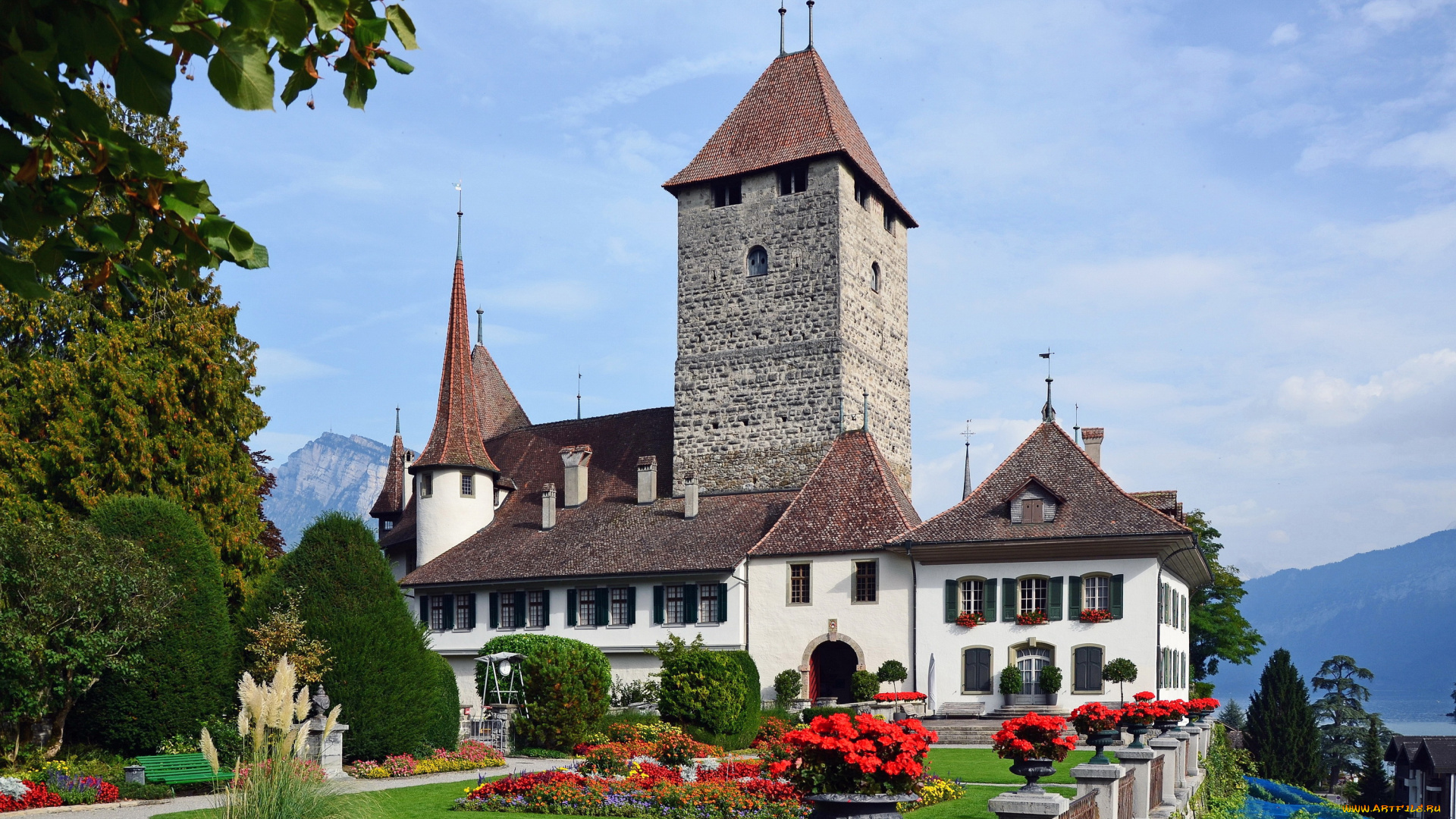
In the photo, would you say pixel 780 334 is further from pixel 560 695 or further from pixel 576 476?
pixel 560 695

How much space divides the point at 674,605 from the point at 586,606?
2.96 metres

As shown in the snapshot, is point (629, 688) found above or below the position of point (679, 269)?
below

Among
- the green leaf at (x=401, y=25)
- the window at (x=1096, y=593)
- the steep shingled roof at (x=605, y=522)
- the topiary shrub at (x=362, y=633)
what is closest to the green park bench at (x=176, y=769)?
the topiary shrub at (x=362, y=633)

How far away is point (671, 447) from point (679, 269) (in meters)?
5.92

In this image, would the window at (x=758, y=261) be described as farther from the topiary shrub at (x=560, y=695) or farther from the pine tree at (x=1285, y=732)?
the pine tree at (x=1285, y=732)

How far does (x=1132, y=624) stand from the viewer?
3288 cm

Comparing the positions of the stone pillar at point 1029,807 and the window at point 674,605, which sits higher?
the stone pillar at point 1029,807

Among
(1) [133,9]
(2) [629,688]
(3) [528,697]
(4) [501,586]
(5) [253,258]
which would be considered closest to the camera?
(1) [133,9]

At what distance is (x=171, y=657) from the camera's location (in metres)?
21.2

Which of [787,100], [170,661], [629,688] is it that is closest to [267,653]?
[170,661]

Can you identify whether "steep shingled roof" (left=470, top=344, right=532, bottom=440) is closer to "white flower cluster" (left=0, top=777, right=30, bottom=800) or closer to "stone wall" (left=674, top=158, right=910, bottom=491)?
"stone wall" (left=674, top=158, right=910, bottom=491)

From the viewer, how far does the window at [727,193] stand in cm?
4525

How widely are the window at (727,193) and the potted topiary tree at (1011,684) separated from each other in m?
18.8

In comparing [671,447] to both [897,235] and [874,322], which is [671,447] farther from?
[897,235]
